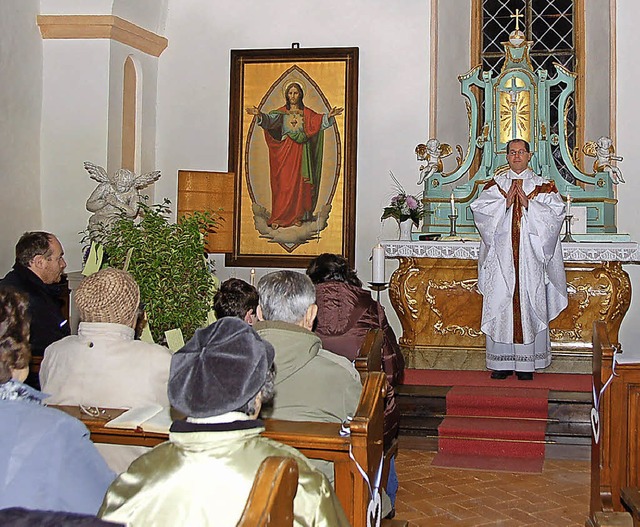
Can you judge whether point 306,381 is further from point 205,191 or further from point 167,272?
point 205,191

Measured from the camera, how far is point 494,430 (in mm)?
7270

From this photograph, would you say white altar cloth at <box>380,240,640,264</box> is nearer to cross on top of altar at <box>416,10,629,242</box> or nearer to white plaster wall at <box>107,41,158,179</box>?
cross on top of altar at <box>416,10,629,242</box>

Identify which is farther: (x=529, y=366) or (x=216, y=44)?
(x=216, y=44)

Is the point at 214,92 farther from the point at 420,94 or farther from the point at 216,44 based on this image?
the point at 420,94

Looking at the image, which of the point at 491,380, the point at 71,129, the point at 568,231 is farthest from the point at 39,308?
the point at 568,231

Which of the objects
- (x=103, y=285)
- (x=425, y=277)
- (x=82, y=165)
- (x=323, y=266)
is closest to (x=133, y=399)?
(x=103, y=285)

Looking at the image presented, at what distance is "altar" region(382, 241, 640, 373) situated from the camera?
9.17m

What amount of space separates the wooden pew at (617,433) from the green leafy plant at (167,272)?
7.21 ft

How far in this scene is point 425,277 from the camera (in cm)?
935

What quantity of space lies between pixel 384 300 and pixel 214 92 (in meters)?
3.17

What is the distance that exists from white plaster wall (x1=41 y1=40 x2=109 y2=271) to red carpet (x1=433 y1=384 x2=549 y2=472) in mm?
4782

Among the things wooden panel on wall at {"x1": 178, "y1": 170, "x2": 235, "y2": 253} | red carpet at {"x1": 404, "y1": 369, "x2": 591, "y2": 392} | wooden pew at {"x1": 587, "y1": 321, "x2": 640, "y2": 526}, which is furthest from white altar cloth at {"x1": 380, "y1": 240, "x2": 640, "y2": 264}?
wooden pew at {"x1": 587, "y1": 321, "x2": 640, "y2": 526}

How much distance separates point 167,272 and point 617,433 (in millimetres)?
2542

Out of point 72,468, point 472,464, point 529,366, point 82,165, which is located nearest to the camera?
point 72,468
